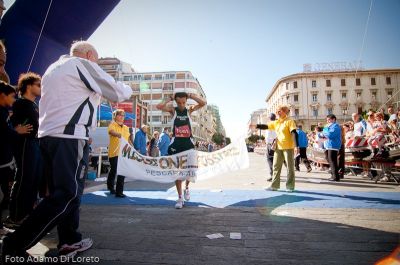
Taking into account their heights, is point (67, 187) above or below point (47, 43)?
below

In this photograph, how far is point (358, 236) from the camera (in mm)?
2902

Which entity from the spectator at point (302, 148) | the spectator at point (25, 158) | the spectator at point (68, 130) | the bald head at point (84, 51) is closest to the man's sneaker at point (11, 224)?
the spectator at point (25, 158)

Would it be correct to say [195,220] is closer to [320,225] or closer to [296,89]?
[320,225]

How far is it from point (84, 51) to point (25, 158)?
199 cm

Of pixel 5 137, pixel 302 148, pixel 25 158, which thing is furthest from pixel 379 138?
pixel 5 137

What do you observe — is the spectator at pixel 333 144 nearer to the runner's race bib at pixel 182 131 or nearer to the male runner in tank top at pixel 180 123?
the male runner in tank top at pixel 180 123

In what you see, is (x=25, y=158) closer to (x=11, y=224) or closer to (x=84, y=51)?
(x=11, y=224)

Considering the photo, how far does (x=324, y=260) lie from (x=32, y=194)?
3.84 meters

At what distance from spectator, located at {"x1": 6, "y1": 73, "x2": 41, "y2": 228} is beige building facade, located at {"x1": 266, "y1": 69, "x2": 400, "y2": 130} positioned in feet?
268

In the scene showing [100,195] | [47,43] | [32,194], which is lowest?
[100,195]

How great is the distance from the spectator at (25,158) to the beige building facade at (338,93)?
268 feet

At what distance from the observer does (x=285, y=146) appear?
6.33 meters

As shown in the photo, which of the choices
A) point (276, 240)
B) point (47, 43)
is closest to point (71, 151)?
point (276, 240)

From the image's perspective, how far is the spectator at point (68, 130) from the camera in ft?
7.82
